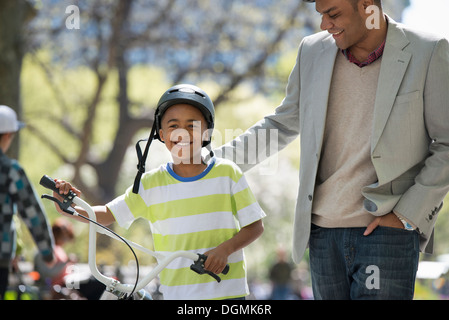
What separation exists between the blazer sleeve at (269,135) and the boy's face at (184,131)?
1.07ft

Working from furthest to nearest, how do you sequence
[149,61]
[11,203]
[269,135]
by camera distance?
[149,61], [11,203], [269,135]

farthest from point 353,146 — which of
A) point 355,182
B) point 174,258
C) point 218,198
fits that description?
point 174,258

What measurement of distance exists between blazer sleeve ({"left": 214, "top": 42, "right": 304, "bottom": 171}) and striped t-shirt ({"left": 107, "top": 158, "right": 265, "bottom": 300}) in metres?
0.35

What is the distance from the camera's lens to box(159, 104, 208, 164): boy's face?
3.15m

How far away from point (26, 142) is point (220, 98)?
22.9ft

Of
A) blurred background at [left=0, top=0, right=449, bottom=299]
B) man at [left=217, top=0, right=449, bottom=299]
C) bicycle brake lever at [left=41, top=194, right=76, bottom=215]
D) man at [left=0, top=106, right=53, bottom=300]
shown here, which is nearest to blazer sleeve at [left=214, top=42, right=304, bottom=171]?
man at [left=217, top=0, right=449, bottom=299]

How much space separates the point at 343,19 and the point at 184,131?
0.90 m

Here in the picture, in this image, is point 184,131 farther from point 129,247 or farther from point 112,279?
point 112,279

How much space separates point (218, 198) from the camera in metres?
3.10

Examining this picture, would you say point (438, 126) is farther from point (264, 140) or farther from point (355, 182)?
point (264, 140)

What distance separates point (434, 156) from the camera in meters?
3.06

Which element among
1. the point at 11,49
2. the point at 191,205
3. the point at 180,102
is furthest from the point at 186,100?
the point at 11,49

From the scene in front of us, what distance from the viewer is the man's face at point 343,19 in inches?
124

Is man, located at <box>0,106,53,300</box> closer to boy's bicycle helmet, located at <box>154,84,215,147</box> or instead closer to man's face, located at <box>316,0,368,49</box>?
boy's bicycle helmet, located at <box>154,84,215,147</box>
